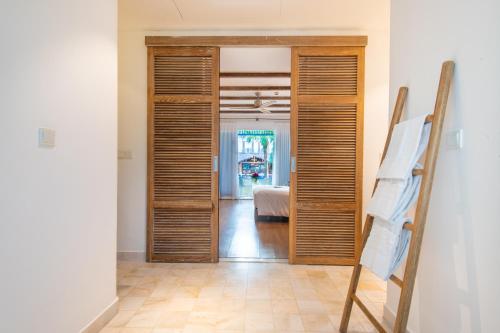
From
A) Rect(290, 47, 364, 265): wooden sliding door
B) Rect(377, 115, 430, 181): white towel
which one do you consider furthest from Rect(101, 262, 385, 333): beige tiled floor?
Rect(377, 115, 430, 181): white towel

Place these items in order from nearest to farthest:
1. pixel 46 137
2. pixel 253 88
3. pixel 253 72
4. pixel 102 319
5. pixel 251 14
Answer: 1. pixel 46 137
2. pixel 102 319
3. pixel 251 14
4. pixel 253 72
5. pixel 253 88

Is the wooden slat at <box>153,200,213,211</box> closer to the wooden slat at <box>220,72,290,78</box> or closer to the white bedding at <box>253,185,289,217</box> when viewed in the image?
the wooden slat at <box>220,72,290,78</box>

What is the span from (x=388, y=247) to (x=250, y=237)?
2957 mm

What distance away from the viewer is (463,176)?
4.31ft

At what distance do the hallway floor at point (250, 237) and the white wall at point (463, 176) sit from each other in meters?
2.10

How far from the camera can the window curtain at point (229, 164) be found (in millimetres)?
8961

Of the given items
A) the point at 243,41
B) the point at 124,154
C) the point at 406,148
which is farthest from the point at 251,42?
the point at 406,148

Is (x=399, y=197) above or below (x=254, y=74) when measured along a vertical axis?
below

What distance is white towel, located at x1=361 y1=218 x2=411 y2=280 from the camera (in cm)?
A: 155

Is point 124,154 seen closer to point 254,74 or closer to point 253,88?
point 254,74

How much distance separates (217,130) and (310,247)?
1640 mm

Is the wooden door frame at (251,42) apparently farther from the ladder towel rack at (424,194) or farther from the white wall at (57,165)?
the ladder towel rack at (424,194)

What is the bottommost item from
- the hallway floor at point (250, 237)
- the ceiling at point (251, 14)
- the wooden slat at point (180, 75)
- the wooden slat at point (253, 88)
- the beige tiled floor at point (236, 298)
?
the hallway floor at point (250, 237)

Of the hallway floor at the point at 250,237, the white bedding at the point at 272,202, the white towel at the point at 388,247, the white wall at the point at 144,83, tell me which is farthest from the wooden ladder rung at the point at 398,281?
the white bedding at the point at 272,202
